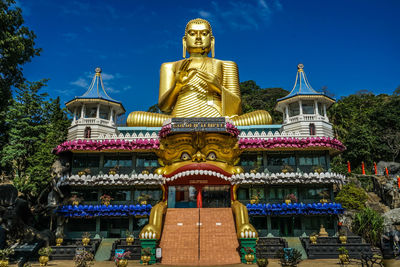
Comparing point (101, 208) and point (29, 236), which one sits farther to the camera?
point (101, 208)

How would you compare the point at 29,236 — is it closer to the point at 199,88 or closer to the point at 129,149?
the point at 129,149

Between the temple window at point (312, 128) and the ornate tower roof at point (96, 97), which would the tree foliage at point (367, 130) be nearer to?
the temple window at point (312, 128)

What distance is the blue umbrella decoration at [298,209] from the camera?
19391 mm

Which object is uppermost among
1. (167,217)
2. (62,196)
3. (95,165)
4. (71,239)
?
(95,165)

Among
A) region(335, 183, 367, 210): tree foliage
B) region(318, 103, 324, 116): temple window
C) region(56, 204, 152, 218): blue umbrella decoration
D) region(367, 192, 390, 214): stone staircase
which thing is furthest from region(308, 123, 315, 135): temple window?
region(56, 204, 152, 218): blue umbrella decoration

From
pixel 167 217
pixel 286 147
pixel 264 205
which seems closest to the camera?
pixel 167 217

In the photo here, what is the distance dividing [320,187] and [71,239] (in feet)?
53.2

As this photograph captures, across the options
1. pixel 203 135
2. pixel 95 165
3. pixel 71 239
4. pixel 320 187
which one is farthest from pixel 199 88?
pixel 71 239

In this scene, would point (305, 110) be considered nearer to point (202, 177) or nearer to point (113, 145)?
point (202, 177)

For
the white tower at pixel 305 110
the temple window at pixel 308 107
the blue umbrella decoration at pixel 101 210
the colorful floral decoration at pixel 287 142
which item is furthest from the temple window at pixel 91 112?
the temple window at pixel 308 107

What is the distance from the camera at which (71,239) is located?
20.3m

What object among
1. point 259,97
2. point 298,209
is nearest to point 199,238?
point 298,209

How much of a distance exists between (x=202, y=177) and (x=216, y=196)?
2.05 m

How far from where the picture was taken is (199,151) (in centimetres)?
2084
